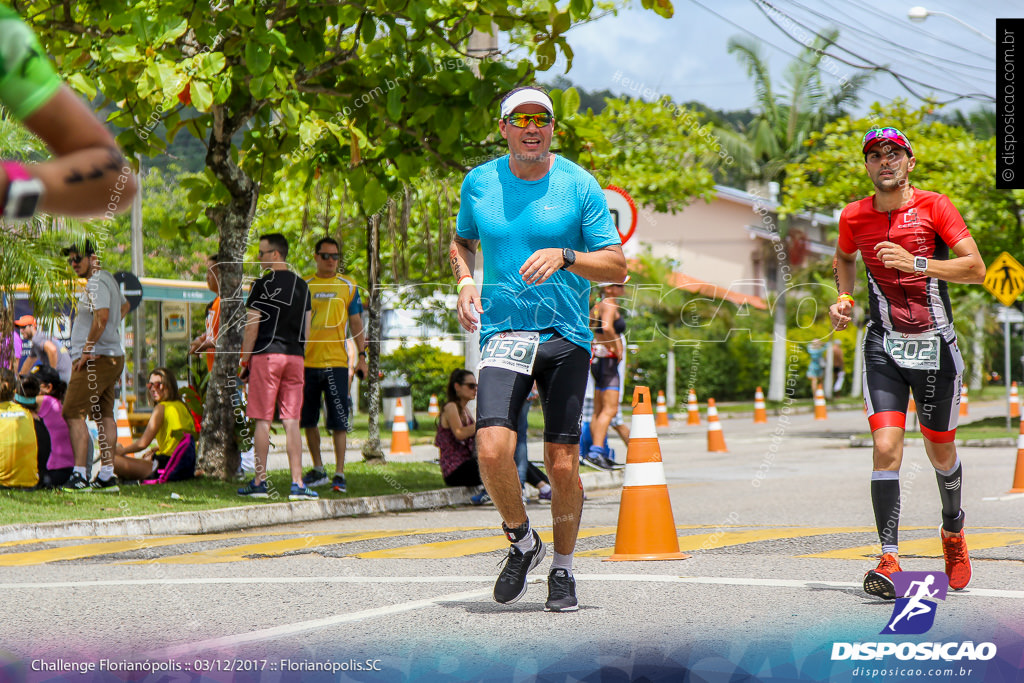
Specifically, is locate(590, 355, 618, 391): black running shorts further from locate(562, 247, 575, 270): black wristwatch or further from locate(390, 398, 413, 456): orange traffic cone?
locate(562, 247, 575, 270): black wristwatch

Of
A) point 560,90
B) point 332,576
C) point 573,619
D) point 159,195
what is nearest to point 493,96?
point 560,90

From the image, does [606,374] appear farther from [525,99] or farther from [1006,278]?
[525,99]

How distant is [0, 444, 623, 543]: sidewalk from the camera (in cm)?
842

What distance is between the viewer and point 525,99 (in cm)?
506

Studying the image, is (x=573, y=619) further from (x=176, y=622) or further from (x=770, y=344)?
(x=770, y=344)

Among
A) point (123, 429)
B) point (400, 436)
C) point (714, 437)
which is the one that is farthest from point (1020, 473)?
point (400, 436)

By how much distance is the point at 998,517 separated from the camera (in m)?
9.04

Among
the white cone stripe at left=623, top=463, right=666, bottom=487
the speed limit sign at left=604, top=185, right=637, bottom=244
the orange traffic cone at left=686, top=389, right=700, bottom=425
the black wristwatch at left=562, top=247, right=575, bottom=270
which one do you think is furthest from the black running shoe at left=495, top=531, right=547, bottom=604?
the orange traffic cone at left=686, top=389, right=700, bottom=425

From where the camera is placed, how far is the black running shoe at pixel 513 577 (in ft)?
16.5

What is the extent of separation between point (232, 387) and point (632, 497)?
18.5 feet

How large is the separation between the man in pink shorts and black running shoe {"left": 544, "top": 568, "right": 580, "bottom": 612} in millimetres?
5261

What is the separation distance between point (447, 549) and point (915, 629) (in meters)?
3.55

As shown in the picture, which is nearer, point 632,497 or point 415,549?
point 632,497

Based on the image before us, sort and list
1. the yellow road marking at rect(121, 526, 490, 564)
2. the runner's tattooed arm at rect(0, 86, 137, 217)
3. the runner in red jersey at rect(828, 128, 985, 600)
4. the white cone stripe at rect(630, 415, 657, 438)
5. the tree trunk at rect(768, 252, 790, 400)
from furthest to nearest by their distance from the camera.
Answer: the tree trunk at rect(768, 252, 790, 400) → the yellow road marking at rect(121, 526, 490, 564) → the white cone stripe at rect(630, 415, 657, 438) → the runner in red jersey at rect(828, 128, 985, 600) → the runner's tattooed arm at rect(0, 86, 137, 217)
